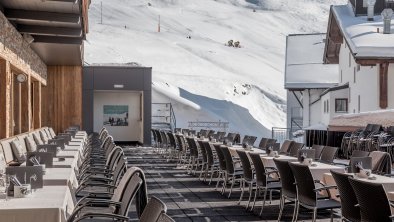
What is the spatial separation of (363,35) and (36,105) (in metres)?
11.9

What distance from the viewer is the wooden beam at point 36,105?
68.0ft

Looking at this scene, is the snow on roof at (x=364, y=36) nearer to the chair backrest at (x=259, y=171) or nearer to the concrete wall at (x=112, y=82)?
the concrete wall at (x=112, y=82)

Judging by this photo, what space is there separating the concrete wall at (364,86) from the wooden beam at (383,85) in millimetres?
236

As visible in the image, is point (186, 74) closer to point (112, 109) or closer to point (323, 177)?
point (112, 109)

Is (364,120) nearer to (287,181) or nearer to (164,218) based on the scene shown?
(287,181)

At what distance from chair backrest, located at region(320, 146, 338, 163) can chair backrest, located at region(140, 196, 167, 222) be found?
6.26 meters

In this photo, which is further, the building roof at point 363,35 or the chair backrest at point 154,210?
the building roof at point 363,35

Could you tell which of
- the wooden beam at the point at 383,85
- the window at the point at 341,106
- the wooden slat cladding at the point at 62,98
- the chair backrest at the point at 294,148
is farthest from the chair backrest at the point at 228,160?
the window at the point at 341,106

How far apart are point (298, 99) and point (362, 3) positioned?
11185 millimetres

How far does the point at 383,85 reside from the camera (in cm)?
2183

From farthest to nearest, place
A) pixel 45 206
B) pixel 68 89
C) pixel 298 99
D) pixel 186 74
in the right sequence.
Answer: pixel 186 74
pixel 298 99
pixel 68 89
pixel 45 206

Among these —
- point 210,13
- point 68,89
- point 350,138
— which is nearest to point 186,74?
point 68,89

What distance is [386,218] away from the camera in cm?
493

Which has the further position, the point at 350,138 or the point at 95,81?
the point at 95,81
